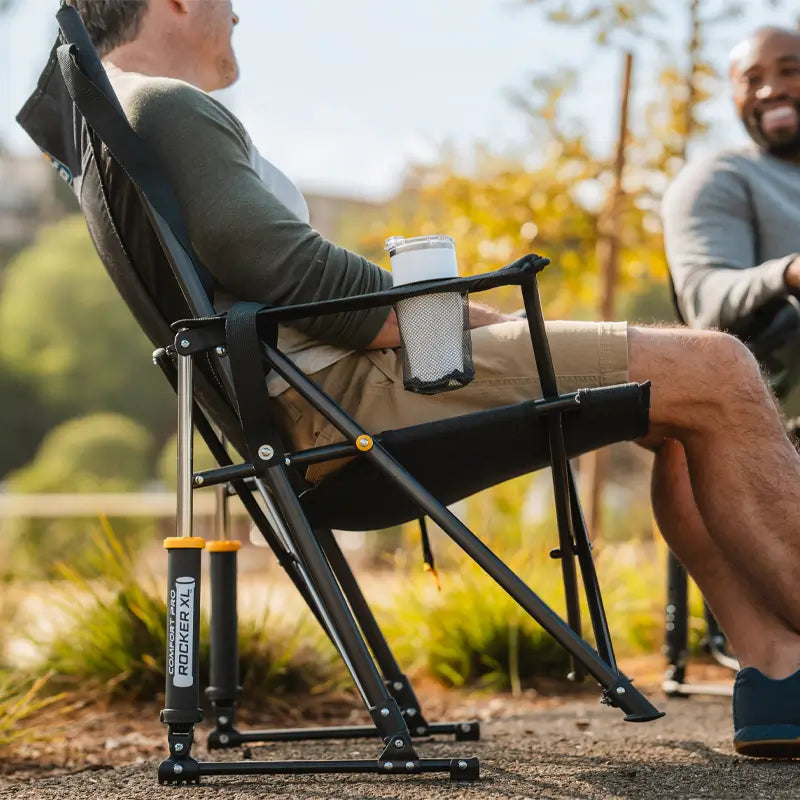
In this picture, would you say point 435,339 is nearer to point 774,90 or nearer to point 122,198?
point 122,198

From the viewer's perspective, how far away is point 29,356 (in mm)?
28422

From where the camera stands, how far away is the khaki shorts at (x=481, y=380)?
225cm

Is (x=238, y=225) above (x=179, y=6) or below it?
below

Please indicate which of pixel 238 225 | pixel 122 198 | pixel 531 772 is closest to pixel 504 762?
pixel 531 772

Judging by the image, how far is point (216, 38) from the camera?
8.50ft

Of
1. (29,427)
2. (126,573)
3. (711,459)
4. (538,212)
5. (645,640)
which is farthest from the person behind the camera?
(29,427)

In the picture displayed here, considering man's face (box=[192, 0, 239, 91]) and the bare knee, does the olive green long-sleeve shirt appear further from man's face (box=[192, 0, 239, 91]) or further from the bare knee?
the bare knee

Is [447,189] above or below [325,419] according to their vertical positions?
above

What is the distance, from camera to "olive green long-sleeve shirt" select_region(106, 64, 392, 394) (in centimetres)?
219

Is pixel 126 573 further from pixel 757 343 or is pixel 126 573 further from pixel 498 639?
pixel 757 343

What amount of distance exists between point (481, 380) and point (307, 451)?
36cm

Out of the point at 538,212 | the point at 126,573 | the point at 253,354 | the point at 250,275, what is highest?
the point at 538,212

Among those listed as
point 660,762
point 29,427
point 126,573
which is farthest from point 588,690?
point 29,427

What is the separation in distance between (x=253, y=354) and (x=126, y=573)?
2067 millimetres
